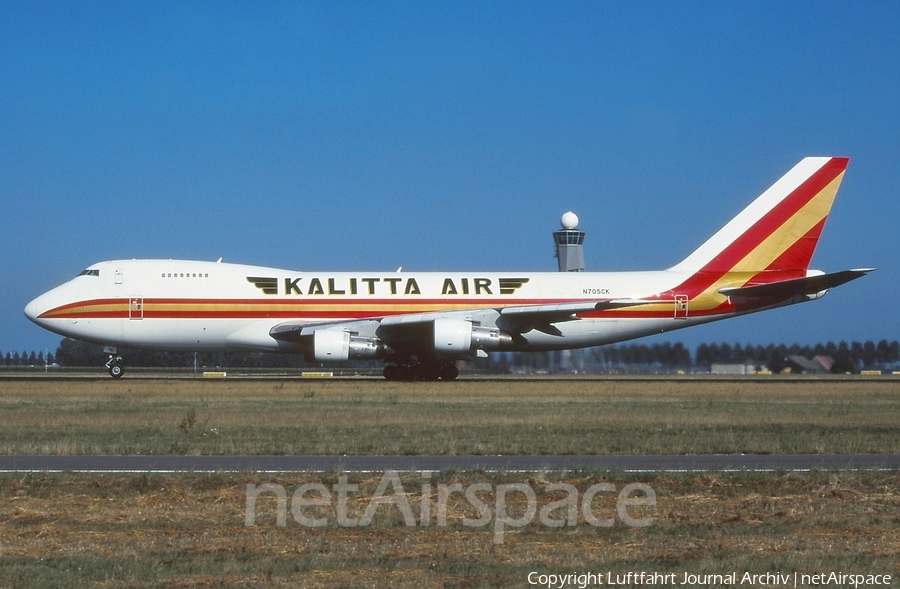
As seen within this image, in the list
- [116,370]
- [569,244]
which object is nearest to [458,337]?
[116,370]

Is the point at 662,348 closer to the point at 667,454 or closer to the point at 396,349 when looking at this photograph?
the point at 396,349

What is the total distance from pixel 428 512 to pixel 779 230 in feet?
111

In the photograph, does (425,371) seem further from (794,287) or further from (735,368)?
(735,368)

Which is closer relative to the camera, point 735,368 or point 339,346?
point 339,346

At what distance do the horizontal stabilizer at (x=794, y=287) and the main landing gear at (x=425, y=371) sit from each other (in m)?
10.4

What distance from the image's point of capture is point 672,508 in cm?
1198

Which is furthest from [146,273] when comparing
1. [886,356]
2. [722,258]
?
[886,356]

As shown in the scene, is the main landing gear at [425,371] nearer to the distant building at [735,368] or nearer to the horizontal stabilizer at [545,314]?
the horizontal stabilizer at [545,314]

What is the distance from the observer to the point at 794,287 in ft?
134

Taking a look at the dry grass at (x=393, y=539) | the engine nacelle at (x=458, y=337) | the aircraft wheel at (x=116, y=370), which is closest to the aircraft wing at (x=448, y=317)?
the engine nacelle at (x=458, y=337)

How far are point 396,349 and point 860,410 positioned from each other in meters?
17.3

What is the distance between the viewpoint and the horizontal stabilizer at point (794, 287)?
128 feet

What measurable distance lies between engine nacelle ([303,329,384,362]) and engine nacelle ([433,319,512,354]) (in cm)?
226

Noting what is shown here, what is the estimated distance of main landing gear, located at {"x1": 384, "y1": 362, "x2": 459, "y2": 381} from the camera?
40.4m
